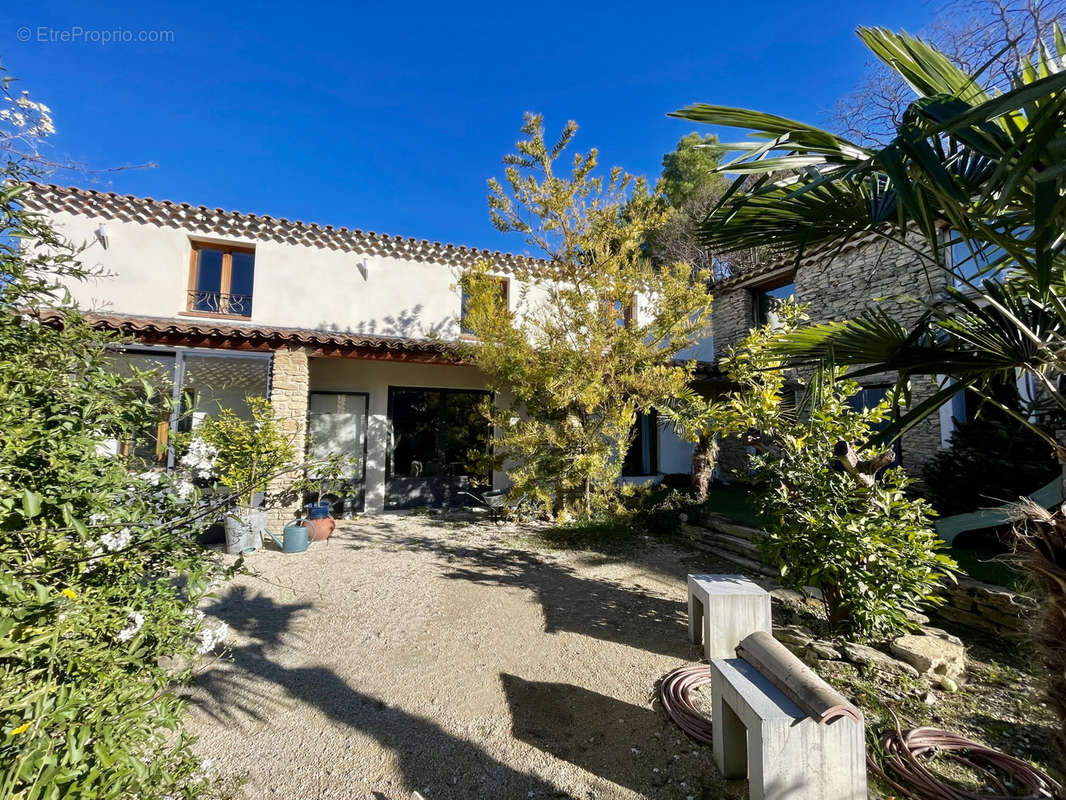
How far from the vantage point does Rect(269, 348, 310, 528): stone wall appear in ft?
25.0

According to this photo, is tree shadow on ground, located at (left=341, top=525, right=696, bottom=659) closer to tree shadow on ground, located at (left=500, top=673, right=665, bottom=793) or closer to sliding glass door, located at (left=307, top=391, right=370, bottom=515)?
tree shadow on ground, located at (left=500, top=673, right=665, bottom=793)

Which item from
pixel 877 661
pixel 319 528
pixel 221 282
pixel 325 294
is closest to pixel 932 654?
pixel 877 661

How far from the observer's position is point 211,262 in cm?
962

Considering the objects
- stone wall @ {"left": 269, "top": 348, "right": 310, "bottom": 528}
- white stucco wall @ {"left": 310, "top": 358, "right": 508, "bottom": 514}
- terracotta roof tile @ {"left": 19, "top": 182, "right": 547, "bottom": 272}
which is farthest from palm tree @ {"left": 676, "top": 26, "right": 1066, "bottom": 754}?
white stucco wall @ {"left": 310, "top": 358, "right": 508, "bottom": 514}

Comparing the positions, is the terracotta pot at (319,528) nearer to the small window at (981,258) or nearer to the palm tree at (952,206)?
the palm tree at (952,206)

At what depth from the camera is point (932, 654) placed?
3.53m

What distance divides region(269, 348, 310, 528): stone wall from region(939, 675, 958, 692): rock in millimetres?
8320

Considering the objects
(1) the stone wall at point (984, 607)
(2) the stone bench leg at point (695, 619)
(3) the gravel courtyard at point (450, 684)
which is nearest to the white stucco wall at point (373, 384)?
(3) the gravel courtyard at point (450, 684)

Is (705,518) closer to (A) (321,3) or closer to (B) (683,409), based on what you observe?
(B) (683,409)

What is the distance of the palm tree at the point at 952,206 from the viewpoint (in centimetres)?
167

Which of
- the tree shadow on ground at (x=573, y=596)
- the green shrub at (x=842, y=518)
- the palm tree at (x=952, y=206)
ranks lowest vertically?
the tree shadow on ground at (x=573, y=596)

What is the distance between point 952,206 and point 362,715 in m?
4.46

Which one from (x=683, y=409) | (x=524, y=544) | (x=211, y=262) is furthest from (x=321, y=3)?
(x=524, y=544)

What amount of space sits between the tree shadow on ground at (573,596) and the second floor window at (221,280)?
579 centimetres
